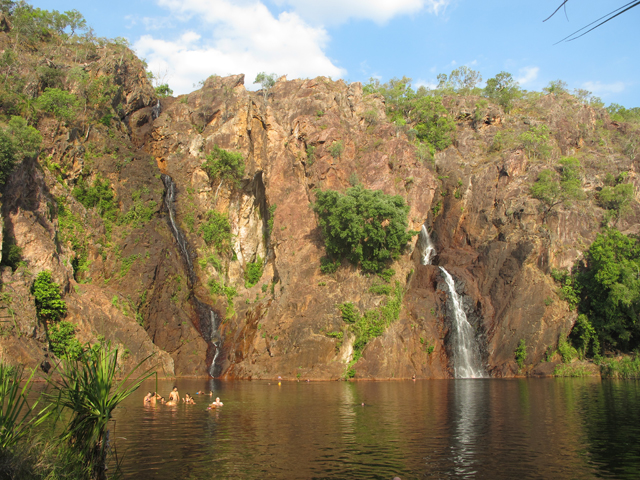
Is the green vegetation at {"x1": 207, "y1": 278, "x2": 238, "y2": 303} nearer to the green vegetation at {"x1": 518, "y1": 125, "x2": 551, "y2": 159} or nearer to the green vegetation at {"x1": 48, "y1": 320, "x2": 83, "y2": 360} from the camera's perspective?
the green vegetation at {"x1": 48, "y1": 320, "x2": 83, "y2": 360}

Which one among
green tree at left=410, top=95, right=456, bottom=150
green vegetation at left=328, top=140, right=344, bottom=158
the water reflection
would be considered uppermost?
green tree at left=410, top=95, right=456, bottom=150

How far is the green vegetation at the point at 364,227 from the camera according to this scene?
4806 centimetres

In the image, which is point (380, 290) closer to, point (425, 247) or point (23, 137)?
point (425, 247)

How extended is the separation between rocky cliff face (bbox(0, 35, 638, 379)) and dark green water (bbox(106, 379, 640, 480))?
48.3 feet

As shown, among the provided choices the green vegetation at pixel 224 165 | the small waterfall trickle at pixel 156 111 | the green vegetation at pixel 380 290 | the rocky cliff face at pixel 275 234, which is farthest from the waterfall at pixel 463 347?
the small waterfall trickle at pixel 156 111

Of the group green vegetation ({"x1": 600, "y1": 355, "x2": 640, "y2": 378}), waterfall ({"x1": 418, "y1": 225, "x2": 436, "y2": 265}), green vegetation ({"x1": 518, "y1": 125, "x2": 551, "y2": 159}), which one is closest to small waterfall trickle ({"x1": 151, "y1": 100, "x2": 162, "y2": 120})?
waterfall ({"x1": 418, "y1": 225, "x2": 436, "y2": 265})

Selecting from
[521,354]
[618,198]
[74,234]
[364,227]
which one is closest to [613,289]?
[521,354]

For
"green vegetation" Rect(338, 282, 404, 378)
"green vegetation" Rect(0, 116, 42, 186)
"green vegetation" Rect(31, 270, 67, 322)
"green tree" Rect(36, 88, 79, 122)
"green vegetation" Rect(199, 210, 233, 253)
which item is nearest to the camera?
"green vegetation" Rect(31, 270, 67, 322)

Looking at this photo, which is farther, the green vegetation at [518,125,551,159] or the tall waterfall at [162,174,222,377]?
the green vegetation at [518,125,551,159]

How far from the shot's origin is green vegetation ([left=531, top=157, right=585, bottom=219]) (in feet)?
184

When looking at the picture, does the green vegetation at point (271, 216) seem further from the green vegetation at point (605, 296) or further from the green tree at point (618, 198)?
the green tree at point (618, 198)

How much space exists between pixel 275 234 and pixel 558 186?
34240mm

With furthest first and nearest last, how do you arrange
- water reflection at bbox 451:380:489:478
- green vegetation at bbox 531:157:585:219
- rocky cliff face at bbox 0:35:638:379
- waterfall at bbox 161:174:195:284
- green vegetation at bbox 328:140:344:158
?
green vegetation at bbox 328:140:344:158
green vegetation at bbox 531:157:585:219
waterfall at bbox 161:174:195:284
rocky cliff face at bbox 0:35:638:379
water reflection at bbox 451:380:489:478

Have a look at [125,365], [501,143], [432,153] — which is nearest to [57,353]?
[125,365]
